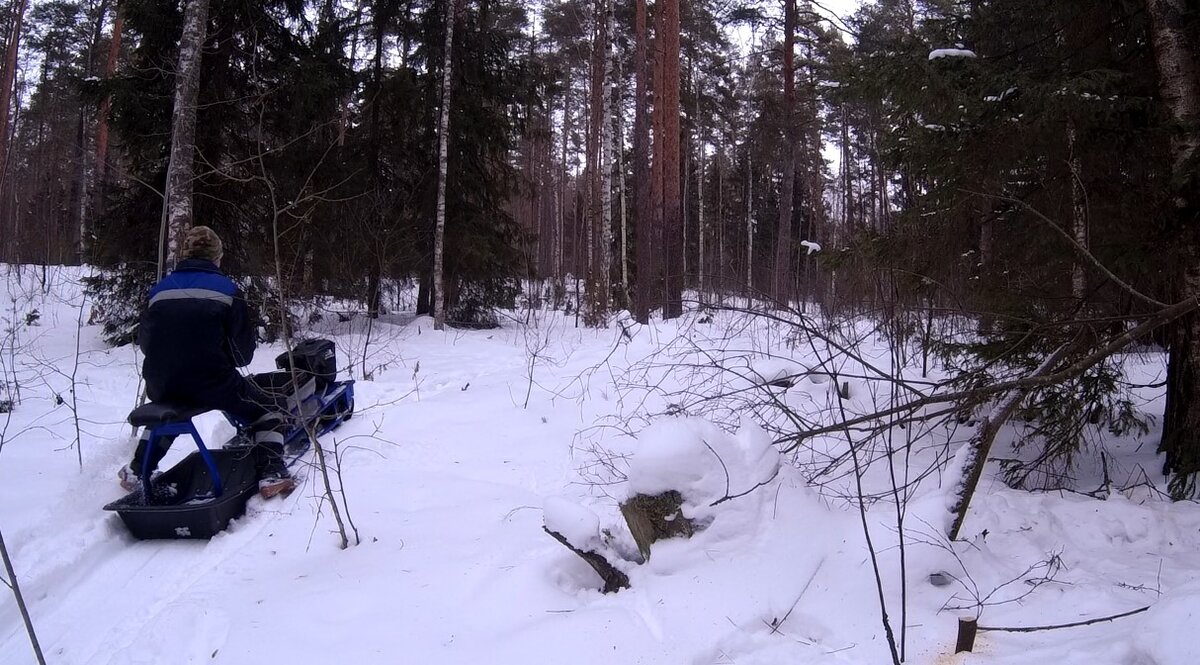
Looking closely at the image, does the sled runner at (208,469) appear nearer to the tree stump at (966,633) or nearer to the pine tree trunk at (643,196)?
the tree stump at (966,633)

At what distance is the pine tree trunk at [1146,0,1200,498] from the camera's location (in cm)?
356

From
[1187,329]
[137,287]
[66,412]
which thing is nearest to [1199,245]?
[1187,329]

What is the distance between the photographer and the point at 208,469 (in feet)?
12.9

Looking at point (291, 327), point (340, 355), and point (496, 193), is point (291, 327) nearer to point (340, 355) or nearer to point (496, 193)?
point (340, 355)

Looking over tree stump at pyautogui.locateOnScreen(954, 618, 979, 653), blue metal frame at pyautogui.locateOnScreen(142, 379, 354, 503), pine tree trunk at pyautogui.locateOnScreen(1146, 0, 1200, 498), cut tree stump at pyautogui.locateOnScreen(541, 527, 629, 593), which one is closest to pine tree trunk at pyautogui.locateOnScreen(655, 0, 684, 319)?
blue metal frame at pyautogui.locateOnScreen(142, 379, 354, 503)

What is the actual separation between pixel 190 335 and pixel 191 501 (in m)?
0.97

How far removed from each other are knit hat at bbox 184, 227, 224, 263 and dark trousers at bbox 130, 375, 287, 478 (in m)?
0.78

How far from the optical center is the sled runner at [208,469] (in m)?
3.47

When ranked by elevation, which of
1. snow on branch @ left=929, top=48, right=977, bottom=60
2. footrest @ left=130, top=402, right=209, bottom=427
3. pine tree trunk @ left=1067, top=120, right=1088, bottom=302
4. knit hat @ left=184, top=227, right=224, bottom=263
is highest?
snow on branch @ left=929, top=48, right=977, bottom=60

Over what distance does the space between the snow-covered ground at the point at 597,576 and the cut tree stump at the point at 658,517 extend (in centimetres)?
6

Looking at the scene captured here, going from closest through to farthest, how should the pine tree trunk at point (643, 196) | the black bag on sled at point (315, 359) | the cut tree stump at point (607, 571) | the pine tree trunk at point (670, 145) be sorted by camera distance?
the cut tree stump at point (607, 571) < the black bag on sled at point (315, 359) < the pine tree trunk at point (643, 196) < the pine tree trunk at point (670, 145)

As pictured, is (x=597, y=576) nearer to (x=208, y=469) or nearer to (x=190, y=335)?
(x=208, y=469)

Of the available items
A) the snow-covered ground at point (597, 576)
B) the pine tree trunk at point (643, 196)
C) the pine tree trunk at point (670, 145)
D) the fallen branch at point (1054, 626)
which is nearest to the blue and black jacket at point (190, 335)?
the snow-covered ground at point (597, 576)

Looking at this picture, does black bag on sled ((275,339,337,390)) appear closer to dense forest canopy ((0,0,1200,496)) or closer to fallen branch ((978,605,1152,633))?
dense forest canopy ((0,0,1200,496))
